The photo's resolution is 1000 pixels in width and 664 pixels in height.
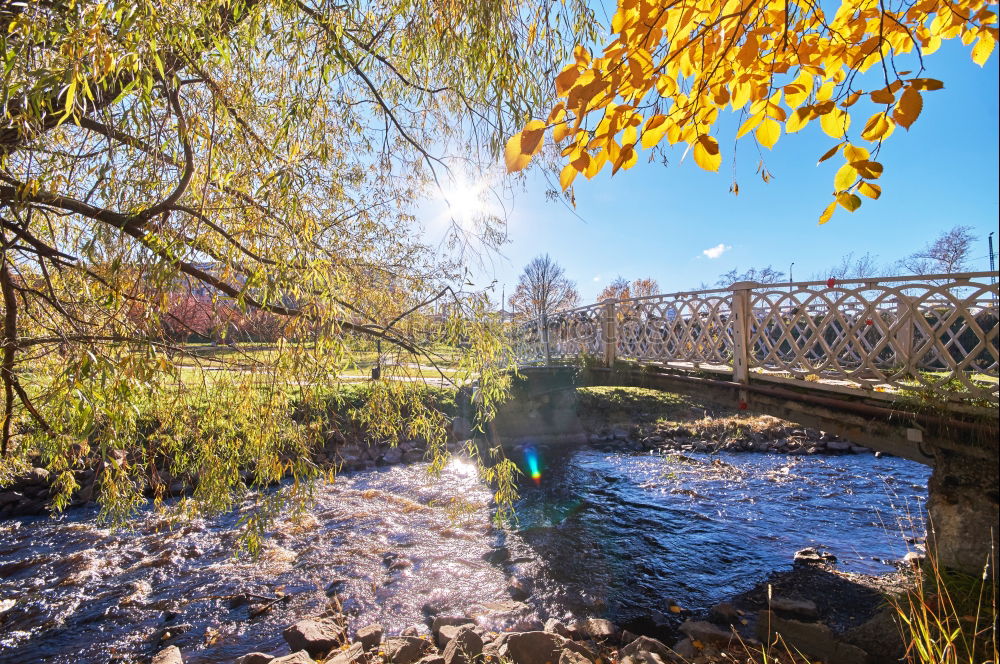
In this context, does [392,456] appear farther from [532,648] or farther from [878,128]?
[878,128]

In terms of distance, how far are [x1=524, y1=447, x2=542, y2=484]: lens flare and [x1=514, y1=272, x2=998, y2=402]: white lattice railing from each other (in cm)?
285

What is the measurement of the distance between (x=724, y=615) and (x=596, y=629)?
138 centimetres

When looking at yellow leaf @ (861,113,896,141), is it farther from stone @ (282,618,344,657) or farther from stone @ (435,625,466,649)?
stone @ (282,618,344,657)

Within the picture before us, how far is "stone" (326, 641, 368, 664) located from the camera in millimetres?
3561

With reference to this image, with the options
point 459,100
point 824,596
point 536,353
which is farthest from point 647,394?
point 459,100

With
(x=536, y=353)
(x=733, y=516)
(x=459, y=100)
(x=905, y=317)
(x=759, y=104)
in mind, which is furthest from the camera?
(x=536, y=353)

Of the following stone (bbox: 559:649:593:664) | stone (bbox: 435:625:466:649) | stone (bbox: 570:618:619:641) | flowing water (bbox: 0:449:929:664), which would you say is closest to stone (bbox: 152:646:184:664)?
flowing water (bbox: 0:449:929:664)

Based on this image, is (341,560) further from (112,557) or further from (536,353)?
(536,353)

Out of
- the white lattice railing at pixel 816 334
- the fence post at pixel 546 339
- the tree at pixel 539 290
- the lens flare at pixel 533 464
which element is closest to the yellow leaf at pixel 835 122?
the white lattice railing at pixel 816 334

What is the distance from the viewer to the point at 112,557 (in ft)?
20.0

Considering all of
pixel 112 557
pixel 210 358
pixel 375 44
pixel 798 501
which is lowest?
pixel 798 501

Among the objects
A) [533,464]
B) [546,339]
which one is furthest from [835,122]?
[546,339]

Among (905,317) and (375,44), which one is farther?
(905,317)

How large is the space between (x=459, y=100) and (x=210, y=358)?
8.35ft
